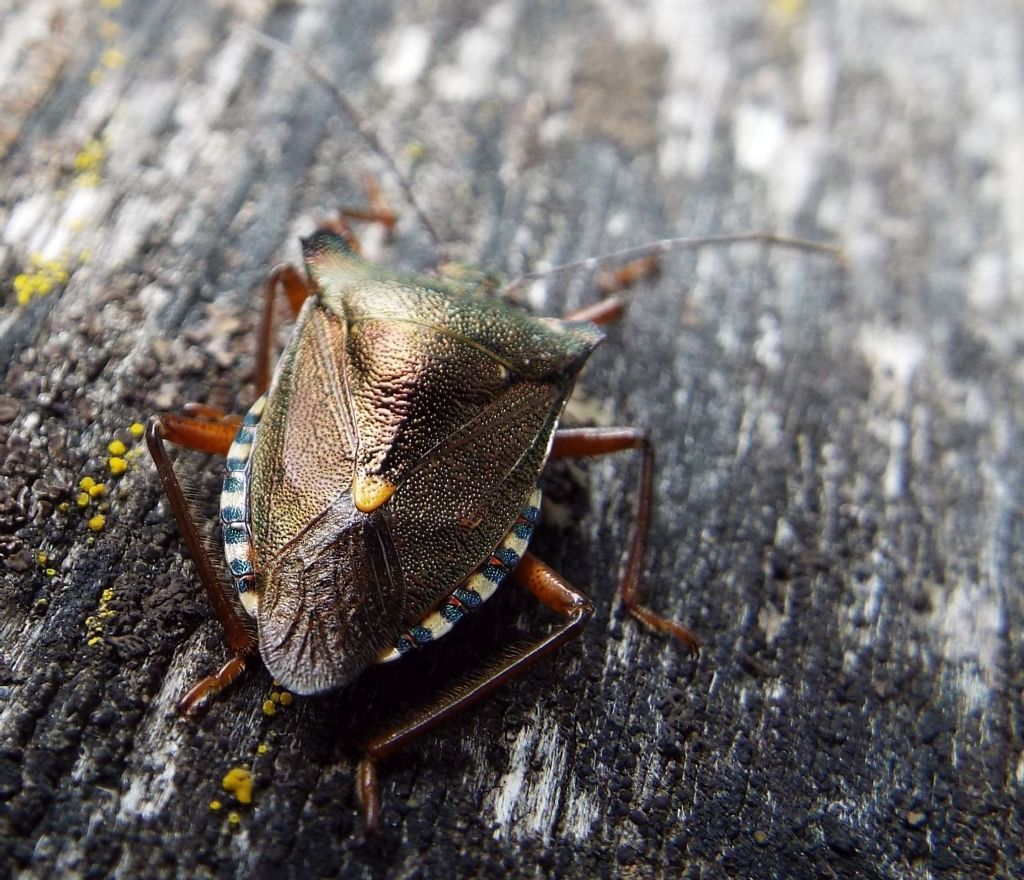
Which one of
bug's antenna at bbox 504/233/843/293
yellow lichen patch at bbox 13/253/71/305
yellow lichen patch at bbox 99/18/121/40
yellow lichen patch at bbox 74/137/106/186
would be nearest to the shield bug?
bug's antenna at bbox 504/233/843/293

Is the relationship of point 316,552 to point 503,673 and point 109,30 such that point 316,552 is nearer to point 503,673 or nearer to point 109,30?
point 503,673

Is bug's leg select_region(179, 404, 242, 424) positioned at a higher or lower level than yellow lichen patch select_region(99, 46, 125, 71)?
lower

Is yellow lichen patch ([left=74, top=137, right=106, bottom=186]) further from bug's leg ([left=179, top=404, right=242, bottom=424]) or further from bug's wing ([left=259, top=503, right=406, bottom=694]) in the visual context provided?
bug's wing ([left=259, top=503, right=406, bottom=694])

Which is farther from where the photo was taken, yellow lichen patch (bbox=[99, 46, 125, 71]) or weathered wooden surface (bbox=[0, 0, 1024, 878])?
yellow lichen patch (bbox=[99, 46, 125, 71])

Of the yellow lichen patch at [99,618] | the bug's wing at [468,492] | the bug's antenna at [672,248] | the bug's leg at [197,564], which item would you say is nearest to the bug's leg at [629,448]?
the bug's wing at [468,492]

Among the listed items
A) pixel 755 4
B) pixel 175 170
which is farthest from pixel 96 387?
pixel 755 4

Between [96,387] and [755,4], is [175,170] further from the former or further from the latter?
[755,4]
